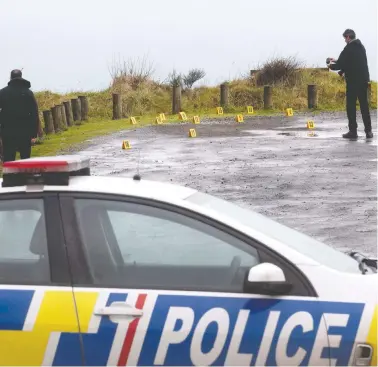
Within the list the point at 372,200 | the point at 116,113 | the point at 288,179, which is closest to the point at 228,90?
the point at 116,113

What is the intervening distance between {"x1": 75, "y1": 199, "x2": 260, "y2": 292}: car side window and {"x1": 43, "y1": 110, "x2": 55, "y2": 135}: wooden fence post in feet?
75.8

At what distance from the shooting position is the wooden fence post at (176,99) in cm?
3347

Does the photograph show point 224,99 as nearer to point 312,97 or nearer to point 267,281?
point 312,97

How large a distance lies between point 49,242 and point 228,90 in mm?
30846

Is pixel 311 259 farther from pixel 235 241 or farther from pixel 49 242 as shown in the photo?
pixel 49 242

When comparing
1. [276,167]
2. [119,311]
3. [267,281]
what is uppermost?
[267,281]

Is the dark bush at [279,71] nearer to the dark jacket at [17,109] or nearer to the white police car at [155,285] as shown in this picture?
the dark jacket at [17,109]

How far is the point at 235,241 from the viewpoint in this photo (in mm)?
4801

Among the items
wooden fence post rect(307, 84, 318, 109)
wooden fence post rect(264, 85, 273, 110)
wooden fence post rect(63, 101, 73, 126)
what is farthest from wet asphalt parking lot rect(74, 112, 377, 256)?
wooden fence post rect(264, 85, 273, 110)

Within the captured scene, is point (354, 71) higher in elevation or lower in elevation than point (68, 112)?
higher

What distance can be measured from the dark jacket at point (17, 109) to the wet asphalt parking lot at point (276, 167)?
1.72m

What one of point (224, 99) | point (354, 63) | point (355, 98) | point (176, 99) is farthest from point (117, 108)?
point (354, 63)

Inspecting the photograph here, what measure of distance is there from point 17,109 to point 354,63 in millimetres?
7427

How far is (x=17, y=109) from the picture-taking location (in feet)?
49.6
